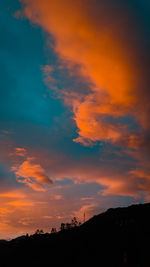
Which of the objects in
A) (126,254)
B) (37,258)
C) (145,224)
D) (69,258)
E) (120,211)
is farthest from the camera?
(120,211)

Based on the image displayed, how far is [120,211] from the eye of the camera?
102562 millimetres

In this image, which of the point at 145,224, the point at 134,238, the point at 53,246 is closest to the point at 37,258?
the point at 53,246

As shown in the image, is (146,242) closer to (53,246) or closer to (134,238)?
(134,238)

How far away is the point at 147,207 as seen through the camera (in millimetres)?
93562

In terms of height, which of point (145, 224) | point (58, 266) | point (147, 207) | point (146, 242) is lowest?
point (58, 266)

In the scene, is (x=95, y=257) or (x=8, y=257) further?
(x=8, y=257)

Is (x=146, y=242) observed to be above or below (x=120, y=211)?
below

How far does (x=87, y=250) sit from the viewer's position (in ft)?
186

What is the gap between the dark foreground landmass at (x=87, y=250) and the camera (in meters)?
47.8

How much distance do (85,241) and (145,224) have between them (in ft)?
54.6

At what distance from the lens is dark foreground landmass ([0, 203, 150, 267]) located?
4775 centimetres

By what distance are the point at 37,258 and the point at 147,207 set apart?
47.8 metres

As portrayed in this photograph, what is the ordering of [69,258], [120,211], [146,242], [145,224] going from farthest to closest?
[120,211] < [145,224] < [69,258] < [146,242]

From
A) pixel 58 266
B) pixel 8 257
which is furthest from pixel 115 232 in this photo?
pixel 8 257
